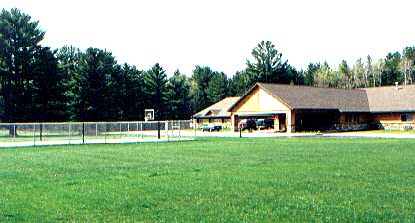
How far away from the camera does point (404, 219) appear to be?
7.78m

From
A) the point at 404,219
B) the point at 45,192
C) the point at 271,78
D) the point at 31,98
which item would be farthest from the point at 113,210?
the point at 271,78

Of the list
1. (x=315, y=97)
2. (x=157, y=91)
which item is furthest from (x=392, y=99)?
(x=157, y=91)

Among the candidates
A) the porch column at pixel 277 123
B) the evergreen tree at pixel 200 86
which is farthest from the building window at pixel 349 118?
the evergreen tree at pixel 200 86

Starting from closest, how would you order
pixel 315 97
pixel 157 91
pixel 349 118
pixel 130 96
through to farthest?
pixel 315 97 → pixel 349 118 → pixel 130 96 → pixel 157 91

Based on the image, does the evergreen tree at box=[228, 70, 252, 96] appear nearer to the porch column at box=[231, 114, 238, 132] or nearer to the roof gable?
the roof gable

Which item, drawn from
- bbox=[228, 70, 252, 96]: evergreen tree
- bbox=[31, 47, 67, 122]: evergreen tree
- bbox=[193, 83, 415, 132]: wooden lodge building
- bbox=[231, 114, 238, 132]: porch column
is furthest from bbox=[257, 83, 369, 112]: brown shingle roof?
bbox=[228, 70, 252, 96]: evergreen tree

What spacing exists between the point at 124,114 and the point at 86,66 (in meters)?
15.7

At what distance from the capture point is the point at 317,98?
57.8 metres

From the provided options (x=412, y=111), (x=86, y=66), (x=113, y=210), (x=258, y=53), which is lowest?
(x=113, y=210)

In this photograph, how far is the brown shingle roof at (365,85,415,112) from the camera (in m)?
55.7

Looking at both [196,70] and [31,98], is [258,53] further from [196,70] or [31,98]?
Result: [31,98]

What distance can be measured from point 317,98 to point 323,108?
2.99 metres

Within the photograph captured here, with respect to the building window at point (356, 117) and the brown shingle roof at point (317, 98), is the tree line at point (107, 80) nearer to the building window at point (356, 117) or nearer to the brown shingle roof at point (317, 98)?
the brown shingle roof at point (317, 98)

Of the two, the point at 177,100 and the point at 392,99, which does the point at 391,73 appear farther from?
the point at 392,99
